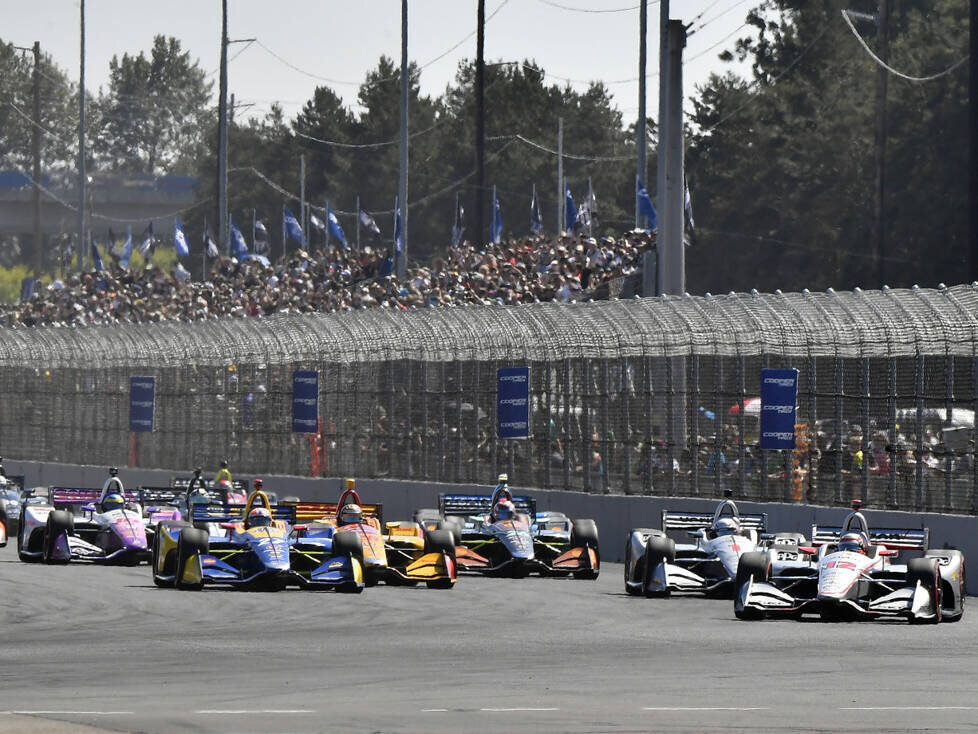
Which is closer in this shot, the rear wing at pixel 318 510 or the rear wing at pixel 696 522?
the rear wing at pixel 696 522

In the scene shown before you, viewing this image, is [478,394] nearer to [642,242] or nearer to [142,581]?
[142,581]

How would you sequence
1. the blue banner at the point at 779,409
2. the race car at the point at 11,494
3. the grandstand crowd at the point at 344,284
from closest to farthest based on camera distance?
1. the blue banner at the point at 779,409
2. the race car at the point at 11,494
3. the grandstand crowd at the point at 344,284

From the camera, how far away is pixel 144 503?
2808 centimetres

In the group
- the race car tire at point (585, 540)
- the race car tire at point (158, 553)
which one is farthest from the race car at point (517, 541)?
the race car tire at point (158, 553)

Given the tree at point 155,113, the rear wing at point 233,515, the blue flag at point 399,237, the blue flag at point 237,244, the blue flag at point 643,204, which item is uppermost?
the tree at point 155,113

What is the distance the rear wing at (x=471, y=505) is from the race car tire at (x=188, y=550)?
4240 millimetres

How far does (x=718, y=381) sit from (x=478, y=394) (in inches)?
241

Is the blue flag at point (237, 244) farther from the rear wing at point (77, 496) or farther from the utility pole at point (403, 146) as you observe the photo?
the rear wing at point (77, 496)

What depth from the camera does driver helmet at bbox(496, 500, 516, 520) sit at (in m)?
25.5

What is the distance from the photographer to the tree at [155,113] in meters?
190

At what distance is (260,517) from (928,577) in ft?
22.7

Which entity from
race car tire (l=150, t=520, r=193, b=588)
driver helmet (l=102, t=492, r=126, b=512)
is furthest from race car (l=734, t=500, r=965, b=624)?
driver helmet (l=102, t=492, r=126, b=512)

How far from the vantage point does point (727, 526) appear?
2297 centimetres

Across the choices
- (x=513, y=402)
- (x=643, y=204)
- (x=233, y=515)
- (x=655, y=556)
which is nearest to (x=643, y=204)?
(x=643, y=204)
